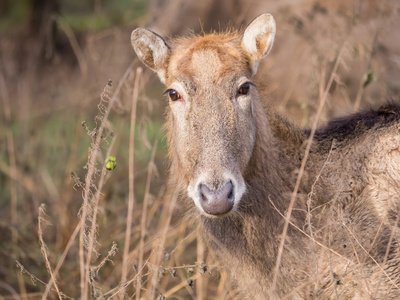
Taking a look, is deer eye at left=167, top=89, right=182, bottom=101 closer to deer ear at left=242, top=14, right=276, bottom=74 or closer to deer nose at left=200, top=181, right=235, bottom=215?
deer ear at left=242, top=14, right=276, bottom=74

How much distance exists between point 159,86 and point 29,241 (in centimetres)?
595

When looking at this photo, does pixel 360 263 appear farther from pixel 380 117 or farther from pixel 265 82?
pixel 265 82

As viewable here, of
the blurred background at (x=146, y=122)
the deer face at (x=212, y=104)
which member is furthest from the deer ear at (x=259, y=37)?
the blurred background at (x=146, y=122)

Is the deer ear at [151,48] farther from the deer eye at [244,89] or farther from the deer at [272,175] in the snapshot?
the deer eye at [244,89]

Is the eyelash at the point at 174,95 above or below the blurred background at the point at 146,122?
above

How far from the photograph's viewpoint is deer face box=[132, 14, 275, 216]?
4402 mm

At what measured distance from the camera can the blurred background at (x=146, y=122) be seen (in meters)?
6.64

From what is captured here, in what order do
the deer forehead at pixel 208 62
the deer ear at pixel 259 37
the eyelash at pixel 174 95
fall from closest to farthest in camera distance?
1. the deer forehead at pixel 208 62
2. the eyelash at pixel 174 95
3. the deer ear at pixel 259 37

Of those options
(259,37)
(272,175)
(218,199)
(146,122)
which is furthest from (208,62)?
(146,122)

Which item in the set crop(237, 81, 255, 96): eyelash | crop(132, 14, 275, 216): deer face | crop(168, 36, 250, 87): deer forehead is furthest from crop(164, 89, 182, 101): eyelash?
crop(237, 81, 255, 96): eyelash

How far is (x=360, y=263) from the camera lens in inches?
176

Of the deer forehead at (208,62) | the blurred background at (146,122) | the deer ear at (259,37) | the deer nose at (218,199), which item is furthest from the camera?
the blurred background at (146,122)

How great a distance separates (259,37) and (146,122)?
3086mm

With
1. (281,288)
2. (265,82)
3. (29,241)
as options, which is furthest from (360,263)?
→ (29,241)
